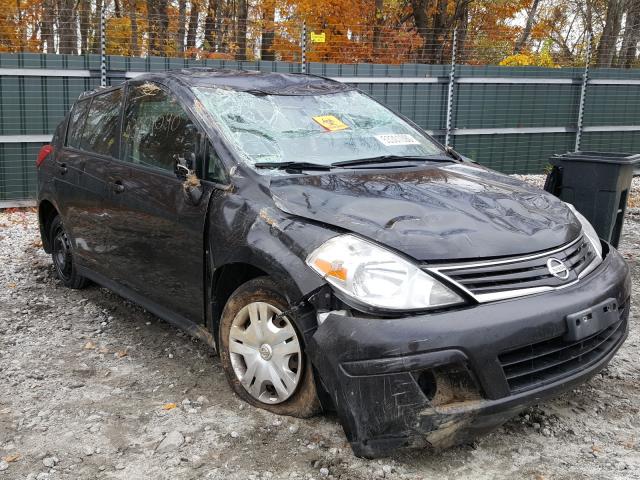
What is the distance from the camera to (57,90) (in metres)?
9.05

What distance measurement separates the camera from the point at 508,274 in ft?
8.96

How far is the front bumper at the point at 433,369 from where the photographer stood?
2.52m

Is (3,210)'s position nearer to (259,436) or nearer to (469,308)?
(259,436)

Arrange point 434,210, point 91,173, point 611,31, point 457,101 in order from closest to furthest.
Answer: point 434,210 < point 91,173 < point 457,101 < point 611,31

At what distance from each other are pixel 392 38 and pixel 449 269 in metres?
14.9

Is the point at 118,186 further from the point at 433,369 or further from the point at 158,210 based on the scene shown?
the point at 433,369

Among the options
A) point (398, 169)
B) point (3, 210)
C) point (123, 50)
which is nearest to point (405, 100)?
point (123, 50)

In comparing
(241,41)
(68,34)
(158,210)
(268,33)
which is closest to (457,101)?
(241,41)

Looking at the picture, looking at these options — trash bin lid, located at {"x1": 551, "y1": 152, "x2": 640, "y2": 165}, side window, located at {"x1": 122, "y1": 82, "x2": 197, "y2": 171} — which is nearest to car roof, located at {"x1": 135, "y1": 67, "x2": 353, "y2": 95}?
side window, located at {"x1": 122, "y1": 82, "x2": 197, "y2": 171}

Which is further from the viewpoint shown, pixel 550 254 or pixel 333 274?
pixel 550 254

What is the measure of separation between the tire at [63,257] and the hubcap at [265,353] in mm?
2565

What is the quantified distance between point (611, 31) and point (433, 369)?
2110 cm

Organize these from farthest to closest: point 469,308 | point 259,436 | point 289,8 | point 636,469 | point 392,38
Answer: point 289,8, point 392,38, point 259,436, point 636,469, point 469,308

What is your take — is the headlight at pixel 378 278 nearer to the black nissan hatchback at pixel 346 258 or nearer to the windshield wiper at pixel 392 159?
the black nissan hatchback at pixel 346 258
